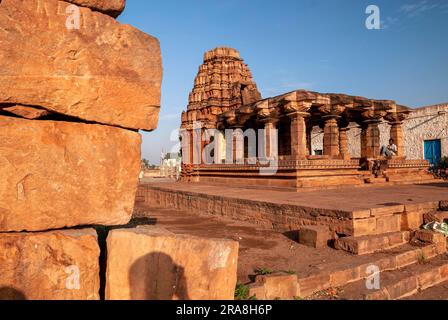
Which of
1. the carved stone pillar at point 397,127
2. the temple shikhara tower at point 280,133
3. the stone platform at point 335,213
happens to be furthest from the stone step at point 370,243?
the carved stone pillar at point 397,127

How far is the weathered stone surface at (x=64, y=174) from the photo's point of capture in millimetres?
1979

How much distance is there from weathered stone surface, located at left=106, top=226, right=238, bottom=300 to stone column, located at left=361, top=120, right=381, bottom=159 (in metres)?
13.1

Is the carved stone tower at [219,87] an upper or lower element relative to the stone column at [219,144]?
upper

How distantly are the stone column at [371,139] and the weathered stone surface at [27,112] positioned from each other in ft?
45.2

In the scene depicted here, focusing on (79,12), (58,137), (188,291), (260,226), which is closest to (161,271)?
(188,291)

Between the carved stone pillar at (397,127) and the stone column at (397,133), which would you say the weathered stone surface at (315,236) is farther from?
the stone column at (397,133)

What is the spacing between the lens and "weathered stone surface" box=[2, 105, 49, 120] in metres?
2.01

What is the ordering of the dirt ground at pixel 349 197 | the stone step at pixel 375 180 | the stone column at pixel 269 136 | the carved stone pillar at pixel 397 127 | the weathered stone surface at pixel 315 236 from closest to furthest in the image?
the weathered stone surface at pixel 315 236 → the dirt ground at pixel 349 197 → the stone step at pixel 375 180 → the stone column at pixel 269 136 → the carved stone pillar at pixel 397 127

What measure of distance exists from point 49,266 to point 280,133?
48.8ft

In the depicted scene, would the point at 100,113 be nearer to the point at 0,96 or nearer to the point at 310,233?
the point at 0,96
